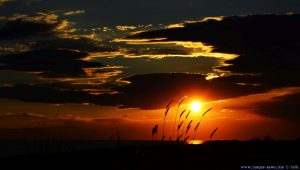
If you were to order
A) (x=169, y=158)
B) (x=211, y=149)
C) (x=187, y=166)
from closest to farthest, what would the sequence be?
1. (x=187, y=166)
2. (x=169, y=158)
3. (x=211, y=149)

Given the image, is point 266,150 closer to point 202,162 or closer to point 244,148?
point 244,148

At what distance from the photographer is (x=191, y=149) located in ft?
63.6

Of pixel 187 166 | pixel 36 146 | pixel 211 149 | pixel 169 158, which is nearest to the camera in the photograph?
pixel 187 166

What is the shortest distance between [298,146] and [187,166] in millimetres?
5376

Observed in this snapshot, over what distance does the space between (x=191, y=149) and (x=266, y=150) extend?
2.59 m

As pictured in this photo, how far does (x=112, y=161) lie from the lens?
17578 millimetres

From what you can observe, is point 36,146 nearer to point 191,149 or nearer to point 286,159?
point 191,149

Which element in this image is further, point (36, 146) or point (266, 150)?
point (36, 146)

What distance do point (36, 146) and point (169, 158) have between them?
8.34m

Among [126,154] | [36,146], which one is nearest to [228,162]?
[126,154]

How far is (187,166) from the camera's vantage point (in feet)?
54.5

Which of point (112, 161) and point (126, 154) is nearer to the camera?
point (112, 161)

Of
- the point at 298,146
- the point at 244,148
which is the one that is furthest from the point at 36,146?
the point at 298,146

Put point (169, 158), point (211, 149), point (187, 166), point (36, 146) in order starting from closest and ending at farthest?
point (187, 166)
point (169, 158)
point (211, 149)
point (36, 146)
